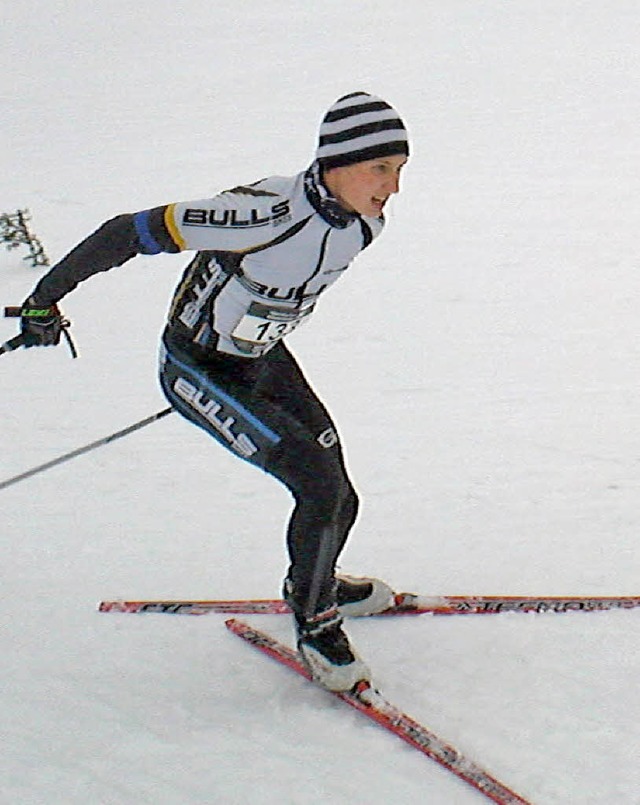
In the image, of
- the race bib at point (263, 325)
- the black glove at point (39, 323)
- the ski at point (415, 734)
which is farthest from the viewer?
the black glove at point (39, 323)

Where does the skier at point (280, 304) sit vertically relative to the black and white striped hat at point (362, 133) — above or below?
below

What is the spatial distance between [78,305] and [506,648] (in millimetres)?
5824

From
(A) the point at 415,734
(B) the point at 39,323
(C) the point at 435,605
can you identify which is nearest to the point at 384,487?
(C) the point at 435,605

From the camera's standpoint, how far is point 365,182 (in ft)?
9.21

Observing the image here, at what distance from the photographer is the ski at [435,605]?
363 cm

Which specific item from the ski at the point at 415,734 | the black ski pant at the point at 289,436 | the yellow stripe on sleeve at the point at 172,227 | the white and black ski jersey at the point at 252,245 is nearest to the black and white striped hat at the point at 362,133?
the white and black ski jersey at the point at 252,245

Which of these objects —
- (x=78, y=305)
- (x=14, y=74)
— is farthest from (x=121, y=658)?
(x=14, y=74)

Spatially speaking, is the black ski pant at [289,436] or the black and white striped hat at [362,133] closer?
the black and white striped hat at [362,133]

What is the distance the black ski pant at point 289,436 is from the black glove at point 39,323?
39 cm

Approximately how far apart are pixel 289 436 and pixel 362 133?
978 mm

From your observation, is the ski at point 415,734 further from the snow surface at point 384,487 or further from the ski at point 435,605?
the ski at point 435,605

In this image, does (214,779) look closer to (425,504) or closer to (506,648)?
(506,648)

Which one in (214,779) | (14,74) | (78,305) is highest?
(14,74)

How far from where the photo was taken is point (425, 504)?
15.8 ft
